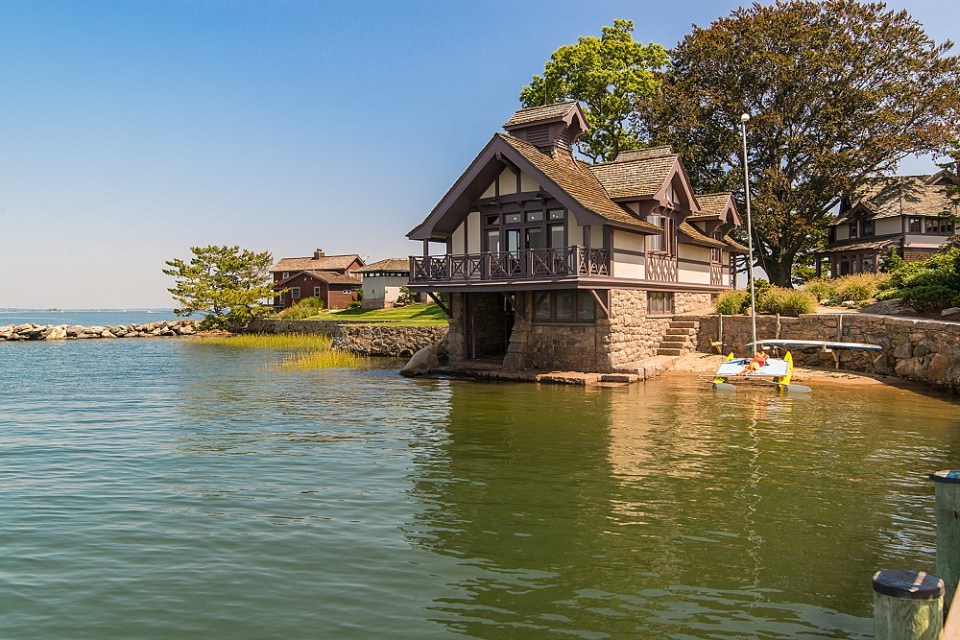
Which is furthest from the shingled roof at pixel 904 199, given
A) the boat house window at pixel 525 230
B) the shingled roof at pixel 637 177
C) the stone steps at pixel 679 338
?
the boat house window at pixel 525 230

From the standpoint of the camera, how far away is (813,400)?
20.6 meters

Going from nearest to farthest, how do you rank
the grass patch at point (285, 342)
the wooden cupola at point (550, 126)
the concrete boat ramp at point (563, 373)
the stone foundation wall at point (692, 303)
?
the concrete boat ramp at point (563, 373) → the wooden cupola at point (550, 126) → the stone foundation wall at point (692, 303) → the grass patch at point (285, 342)

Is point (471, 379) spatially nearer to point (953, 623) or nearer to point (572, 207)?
point (572, 207)

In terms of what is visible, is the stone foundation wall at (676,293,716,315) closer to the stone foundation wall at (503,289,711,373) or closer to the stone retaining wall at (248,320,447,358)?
the stone foundation wall at (503,289,711,373)

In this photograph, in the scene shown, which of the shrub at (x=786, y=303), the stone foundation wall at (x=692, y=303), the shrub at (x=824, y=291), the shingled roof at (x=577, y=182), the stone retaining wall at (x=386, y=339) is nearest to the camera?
the shingled roof at (x=577, y=182)

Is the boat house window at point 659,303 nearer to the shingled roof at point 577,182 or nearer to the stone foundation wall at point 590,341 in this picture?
the stone foundation wall at point 590,341

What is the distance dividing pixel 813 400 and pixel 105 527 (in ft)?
61.0

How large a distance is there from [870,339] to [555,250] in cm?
1185

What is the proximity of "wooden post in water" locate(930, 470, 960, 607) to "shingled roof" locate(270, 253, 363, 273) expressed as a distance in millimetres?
77012

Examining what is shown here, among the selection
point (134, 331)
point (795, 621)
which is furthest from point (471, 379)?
point (134, 331)

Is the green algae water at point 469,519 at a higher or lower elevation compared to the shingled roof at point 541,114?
lower

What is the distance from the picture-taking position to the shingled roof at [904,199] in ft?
161

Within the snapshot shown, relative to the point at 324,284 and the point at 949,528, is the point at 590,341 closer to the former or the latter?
the point at 949,528

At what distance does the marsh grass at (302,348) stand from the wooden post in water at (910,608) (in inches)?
1197
